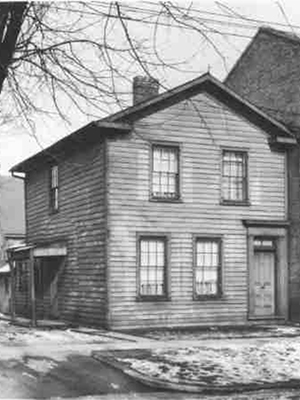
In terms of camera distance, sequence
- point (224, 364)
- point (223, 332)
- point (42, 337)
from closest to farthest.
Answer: point (224, 364), point (42, 337), point (223, 332)

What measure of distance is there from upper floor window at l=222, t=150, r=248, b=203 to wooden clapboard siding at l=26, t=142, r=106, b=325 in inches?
161

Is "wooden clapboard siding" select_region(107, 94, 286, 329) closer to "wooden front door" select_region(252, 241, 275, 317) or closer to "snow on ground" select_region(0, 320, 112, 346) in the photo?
"wooden front door" select_region(252, 241, 275, 317)

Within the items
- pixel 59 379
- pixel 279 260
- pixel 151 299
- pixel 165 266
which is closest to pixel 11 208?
pixel 279 260

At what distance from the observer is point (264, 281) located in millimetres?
23422

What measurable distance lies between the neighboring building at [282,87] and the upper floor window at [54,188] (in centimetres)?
763

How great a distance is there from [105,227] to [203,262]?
3406 mm

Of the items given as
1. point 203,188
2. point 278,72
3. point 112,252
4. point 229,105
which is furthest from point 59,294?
point 278,72

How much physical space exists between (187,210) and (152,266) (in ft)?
6.73

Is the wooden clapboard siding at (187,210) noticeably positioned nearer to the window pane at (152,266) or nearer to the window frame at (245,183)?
the window frame at (245,183)

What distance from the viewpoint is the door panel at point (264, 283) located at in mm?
23266

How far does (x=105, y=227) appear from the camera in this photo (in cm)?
2088

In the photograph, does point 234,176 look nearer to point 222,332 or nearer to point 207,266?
point 207,266

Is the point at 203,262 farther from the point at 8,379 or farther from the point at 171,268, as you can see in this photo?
the point at 8,379

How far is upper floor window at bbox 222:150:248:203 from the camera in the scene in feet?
74.9
